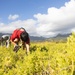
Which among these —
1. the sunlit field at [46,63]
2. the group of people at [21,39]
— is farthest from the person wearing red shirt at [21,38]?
the sunlit field at [46,63]

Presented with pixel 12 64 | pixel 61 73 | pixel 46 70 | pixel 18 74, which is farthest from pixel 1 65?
pixel 61 73

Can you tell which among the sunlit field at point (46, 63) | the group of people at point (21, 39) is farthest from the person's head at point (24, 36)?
the sunlit field at point (46, 63)

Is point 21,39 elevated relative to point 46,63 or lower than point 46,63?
elevated

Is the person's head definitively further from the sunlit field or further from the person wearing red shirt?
the sunlit field

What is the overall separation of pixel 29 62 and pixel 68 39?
9.73 feet

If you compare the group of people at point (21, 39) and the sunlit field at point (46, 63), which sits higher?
the group of people at point (21, 39)

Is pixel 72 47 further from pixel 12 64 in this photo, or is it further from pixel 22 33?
pixel 22 33

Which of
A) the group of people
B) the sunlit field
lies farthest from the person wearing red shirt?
the sunlit field

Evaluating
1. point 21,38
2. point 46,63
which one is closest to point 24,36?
point 21,38

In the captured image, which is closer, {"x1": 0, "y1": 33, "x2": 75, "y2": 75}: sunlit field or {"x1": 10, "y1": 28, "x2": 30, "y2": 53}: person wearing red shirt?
{"x1": 0, "y1": 33, "x2": 75, "y2": 75}: sunlit field

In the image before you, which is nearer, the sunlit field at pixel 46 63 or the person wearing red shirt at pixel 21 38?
the sunlit field at pixel 46 63

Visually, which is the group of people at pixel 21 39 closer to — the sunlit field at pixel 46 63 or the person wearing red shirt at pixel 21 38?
the person wearing red shirt at pixel 21 38

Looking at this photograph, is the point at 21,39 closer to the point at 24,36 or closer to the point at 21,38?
the point at 21,38

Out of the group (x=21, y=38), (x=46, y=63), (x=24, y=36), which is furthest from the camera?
(x=21, y=38)
